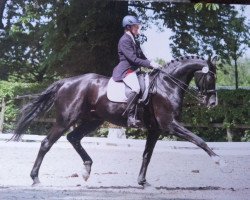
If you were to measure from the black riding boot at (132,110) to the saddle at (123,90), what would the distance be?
0.06 metres

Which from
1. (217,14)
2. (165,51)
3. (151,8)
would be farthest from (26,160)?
(217,14)

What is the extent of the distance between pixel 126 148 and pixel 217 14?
7.08 ft

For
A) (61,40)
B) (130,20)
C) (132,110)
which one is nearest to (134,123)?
(132,110)

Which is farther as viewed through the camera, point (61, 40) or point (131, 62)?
point (61, 40)

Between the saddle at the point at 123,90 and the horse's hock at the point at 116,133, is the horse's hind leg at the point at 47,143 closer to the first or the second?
the saddle at the point at 123,90

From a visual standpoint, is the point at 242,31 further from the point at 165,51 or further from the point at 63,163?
the point at 63,163

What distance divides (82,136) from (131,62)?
1.04m

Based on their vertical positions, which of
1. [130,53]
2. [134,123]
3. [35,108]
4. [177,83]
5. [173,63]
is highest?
[130,53]

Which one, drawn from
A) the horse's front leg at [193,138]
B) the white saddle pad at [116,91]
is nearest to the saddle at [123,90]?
the white saddle pad at [116,91]

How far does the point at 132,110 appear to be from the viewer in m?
4.60

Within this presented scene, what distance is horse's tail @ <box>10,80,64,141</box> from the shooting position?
4602 millimetres

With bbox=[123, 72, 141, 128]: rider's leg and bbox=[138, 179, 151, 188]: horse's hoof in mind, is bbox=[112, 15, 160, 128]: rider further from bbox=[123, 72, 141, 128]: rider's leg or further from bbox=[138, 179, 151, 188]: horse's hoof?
bbox=[138, 179, 151, 188]: horse's hoof

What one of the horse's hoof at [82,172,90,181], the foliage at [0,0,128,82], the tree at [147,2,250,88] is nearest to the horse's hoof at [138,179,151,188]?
the horse's hoof at [82,172,90,181]

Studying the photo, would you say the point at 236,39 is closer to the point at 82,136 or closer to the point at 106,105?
the point at 106,105
